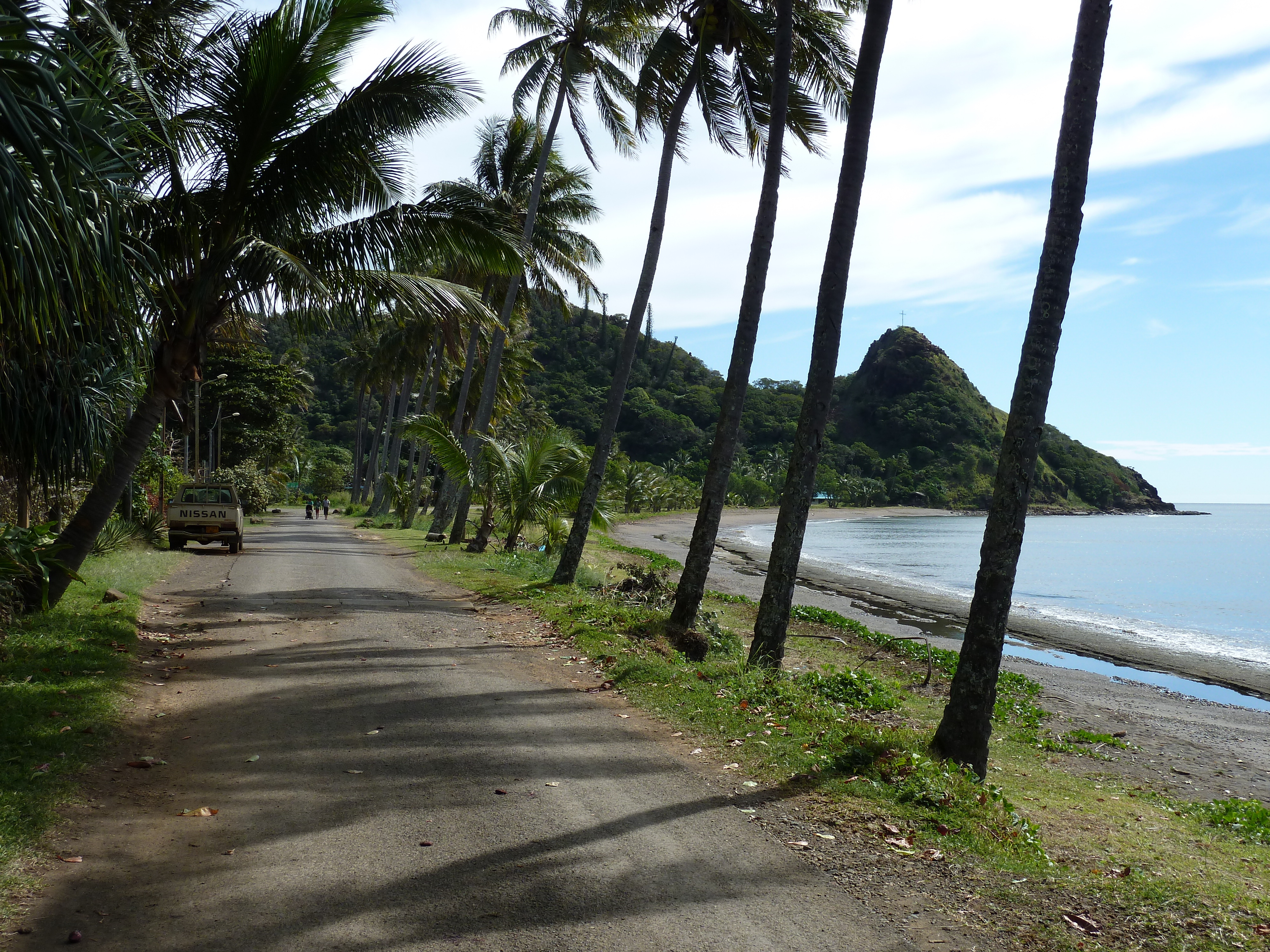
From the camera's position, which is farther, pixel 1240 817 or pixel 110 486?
pixel 110 486

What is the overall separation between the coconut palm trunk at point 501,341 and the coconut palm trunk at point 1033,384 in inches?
632

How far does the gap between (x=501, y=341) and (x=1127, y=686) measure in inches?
609

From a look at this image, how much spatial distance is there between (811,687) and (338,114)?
27.7 feet

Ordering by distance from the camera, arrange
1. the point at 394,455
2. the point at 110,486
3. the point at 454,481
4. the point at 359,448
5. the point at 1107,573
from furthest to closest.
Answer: the point at 359,448, the point at 394,455, the point at 1107,573, the point at 454,481, the point at 110,486

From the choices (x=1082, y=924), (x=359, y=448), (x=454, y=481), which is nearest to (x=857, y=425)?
(x=359, y=448)

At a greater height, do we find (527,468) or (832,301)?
(832,301)

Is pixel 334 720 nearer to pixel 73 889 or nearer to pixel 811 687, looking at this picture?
pixel 73 889

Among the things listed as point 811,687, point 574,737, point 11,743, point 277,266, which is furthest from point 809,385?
point 11,743

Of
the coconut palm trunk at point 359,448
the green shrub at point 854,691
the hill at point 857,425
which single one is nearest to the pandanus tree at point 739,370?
the green shrub at point 854,691

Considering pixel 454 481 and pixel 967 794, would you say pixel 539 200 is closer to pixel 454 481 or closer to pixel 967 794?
pixel 454 481

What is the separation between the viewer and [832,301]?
9672 millimetres

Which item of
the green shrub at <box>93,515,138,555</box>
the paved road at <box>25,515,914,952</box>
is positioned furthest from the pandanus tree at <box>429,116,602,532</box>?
the paved road at <box>25,515,914,952</box>

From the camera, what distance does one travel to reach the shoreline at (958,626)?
18062 millimetres

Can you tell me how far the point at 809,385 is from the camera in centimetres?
952
